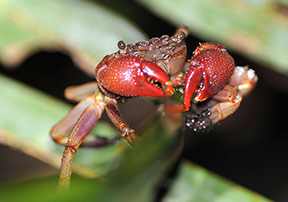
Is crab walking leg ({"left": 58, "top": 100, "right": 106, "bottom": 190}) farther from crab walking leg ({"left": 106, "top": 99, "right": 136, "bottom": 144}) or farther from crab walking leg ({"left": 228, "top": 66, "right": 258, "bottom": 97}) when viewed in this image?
crab walking leg ({"left": 228, "top": 66, "right": 258, "bottom": 97})

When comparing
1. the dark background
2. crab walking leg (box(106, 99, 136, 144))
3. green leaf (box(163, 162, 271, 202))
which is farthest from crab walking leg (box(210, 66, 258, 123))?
the dark background

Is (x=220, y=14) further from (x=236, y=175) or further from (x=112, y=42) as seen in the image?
(x=236, y=175)

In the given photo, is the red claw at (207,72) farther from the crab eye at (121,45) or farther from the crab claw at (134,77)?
the crab eye at (121,45)

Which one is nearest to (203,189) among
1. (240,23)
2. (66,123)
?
(66,123)

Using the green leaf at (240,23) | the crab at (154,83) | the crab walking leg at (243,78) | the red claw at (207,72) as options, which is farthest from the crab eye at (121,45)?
the green leaf at (240,23)

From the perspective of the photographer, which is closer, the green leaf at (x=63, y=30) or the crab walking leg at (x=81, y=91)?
the crab walking leg at (x=81, y=91)

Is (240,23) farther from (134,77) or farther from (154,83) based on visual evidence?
(134,77)

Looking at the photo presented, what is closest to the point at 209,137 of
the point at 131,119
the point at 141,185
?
the point at 131,119
